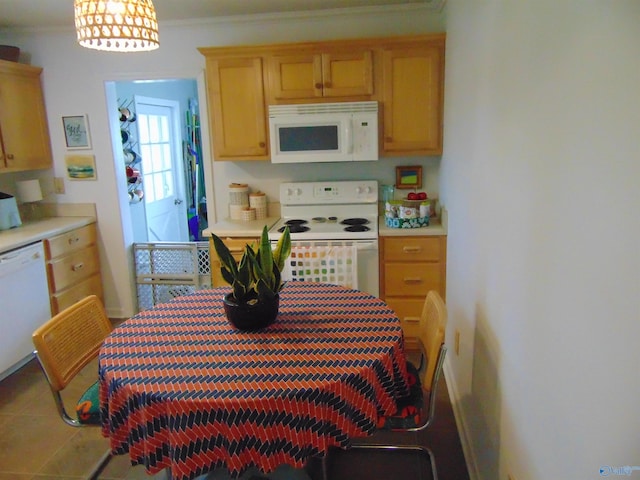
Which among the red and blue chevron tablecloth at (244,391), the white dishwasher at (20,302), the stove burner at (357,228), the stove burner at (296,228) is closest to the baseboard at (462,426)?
the red and blue chevron tablecloth at (244,391)

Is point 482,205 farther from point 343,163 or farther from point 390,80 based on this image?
point 343,163

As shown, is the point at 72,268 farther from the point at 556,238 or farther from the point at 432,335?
the point at 556,238

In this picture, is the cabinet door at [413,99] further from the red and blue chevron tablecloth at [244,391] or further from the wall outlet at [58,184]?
the wall outlet at [58,184]

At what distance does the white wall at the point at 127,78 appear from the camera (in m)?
3.39

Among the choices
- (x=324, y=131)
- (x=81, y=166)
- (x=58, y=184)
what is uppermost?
(x=324, y=131)

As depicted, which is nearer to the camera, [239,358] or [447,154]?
[239,358]

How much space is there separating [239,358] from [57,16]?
299cm

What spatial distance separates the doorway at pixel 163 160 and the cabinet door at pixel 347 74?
1900mm

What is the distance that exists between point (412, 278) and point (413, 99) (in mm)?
1202

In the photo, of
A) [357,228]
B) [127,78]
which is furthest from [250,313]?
[127,78]

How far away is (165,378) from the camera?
146 centimetres

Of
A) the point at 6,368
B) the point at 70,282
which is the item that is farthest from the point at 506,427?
→ the point at 70,282

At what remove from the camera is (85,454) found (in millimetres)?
2307

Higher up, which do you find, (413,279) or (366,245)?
(366,245)
